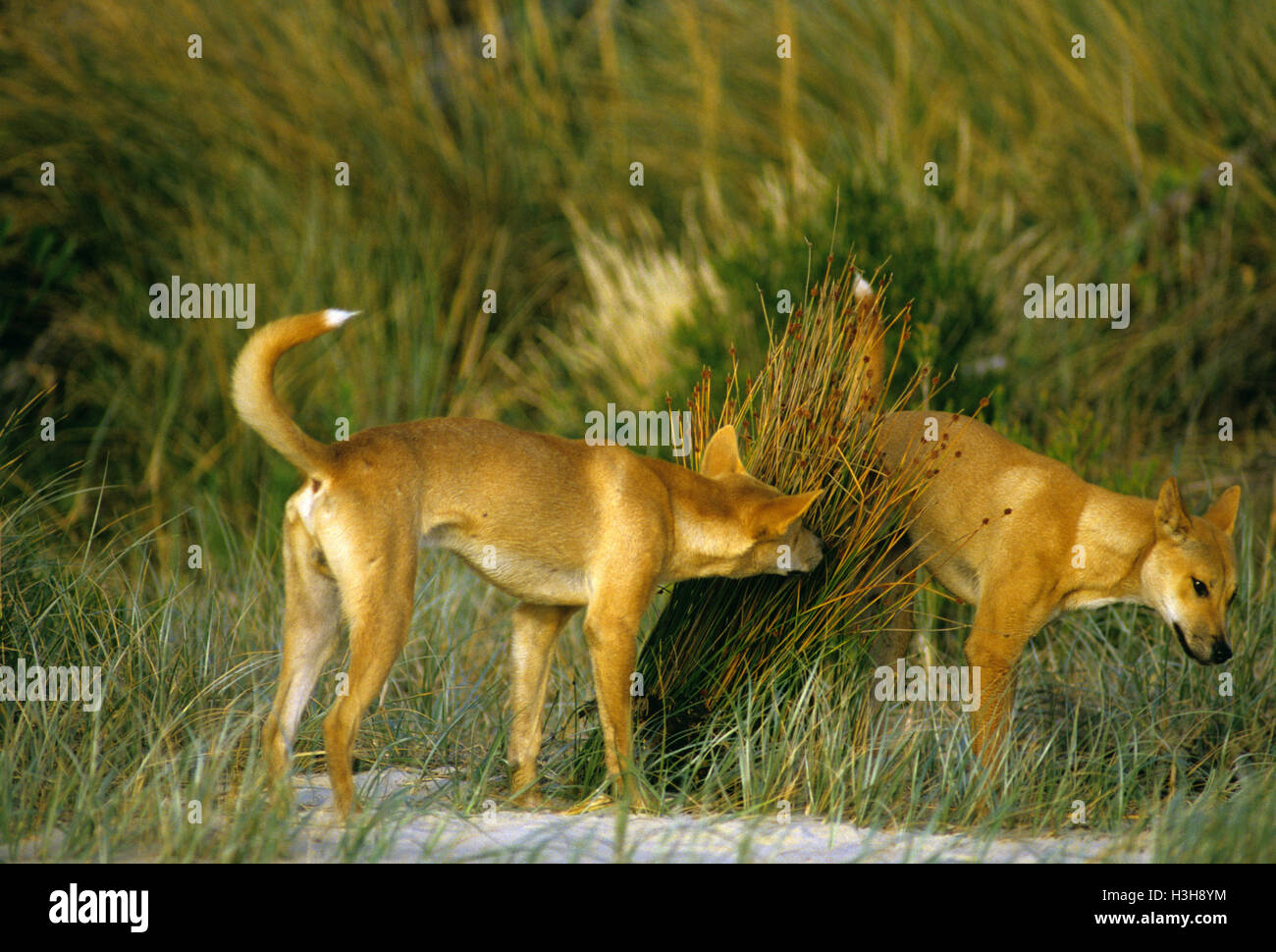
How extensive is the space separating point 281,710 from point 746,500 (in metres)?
1.76

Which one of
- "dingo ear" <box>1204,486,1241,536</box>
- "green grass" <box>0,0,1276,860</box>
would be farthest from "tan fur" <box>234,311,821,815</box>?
"dingo ear" <box>1204,486,1241,536</box>

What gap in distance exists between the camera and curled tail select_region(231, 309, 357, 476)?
4.43m

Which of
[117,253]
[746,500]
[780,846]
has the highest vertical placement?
[117,253]

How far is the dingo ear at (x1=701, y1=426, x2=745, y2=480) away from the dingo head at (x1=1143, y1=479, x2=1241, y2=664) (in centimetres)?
163

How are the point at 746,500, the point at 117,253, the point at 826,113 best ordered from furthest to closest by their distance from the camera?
the point at 826,113 → the point at 117,253 → the point at 746,500

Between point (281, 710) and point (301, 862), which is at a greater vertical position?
point (281, 710)

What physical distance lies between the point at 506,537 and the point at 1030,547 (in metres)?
2.19

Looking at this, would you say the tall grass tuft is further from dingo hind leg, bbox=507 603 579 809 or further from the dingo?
dingo hind leg, bbox=507 603 579 809

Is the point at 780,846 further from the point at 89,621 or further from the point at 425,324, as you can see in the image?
the point at 425,324

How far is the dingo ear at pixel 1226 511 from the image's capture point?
5.89 meters

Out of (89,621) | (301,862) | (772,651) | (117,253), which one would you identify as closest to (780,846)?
(772,651)

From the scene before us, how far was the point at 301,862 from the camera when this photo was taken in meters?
4.21

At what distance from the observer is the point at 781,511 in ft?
16.6

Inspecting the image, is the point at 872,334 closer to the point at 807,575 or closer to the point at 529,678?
the point at 807,575
